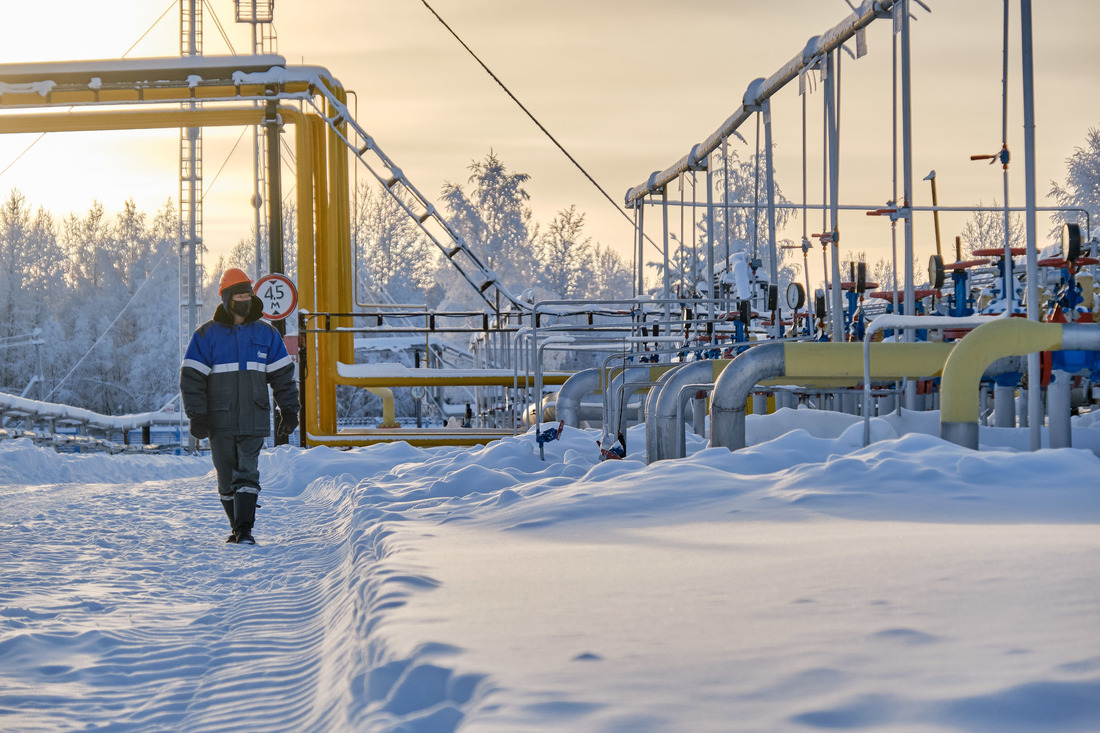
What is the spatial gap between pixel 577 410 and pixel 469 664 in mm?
9739

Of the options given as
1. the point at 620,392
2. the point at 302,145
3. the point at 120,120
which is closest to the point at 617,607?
the point at 620,392

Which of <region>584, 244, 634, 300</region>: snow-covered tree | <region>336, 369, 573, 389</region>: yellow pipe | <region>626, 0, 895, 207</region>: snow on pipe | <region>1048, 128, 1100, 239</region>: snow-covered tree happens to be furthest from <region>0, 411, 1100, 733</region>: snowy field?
<region>584, 244, 634, 300</region>: snow-covered tree

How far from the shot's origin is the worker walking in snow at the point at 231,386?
23.7 feet

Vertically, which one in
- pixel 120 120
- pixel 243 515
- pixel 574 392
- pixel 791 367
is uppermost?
pixel 120 120

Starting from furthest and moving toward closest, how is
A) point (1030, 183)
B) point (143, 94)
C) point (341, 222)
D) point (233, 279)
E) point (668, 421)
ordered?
1. point (341, 222)
2. point (143, 94)
3. point (668, 421)
4. point (233, 279)
5. point (1030, 183)

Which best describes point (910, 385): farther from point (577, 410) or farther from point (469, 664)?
point (469, 664)

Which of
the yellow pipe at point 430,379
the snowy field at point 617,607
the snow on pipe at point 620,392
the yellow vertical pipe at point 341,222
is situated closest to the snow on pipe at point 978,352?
the snowy field at point 617,607

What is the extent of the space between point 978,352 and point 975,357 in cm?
4

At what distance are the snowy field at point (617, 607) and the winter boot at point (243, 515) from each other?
9.0 inches

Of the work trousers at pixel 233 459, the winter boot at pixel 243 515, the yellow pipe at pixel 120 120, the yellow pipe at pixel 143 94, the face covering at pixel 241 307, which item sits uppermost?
the yellow pipe at pixel 143 94

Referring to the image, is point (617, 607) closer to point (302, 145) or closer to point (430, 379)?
point (430, 379)

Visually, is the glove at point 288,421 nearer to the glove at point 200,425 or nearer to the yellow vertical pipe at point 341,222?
the glove at point 200,425

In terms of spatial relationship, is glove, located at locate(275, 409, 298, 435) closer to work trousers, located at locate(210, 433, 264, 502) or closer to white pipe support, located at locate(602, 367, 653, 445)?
work trousers, located at locate(210, 433, 264, 502)

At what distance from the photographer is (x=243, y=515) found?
6969 mm
